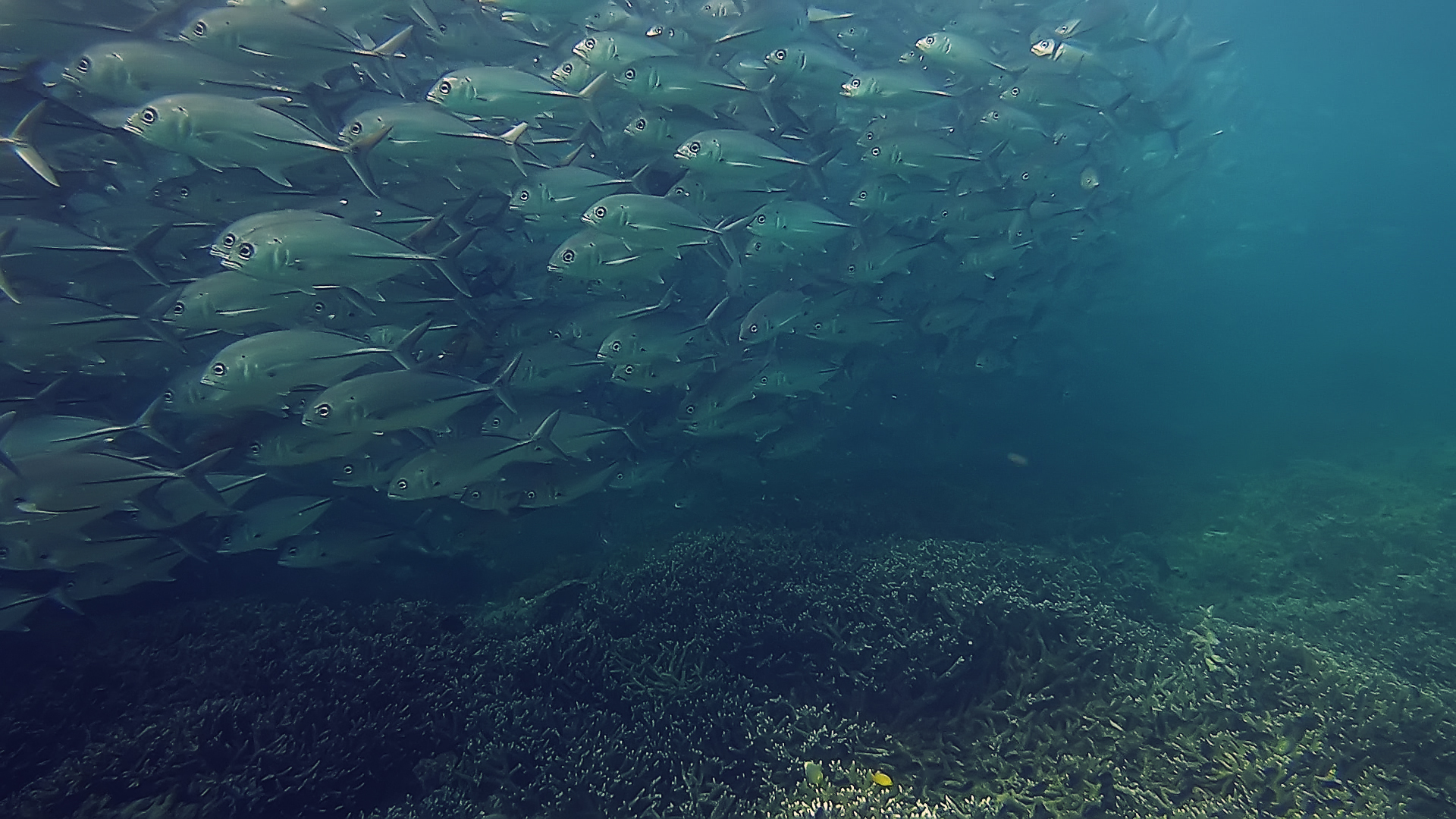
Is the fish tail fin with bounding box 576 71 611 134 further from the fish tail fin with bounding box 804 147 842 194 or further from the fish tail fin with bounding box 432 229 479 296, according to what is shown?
the fish tail fin with bounding box 804 147 842 194

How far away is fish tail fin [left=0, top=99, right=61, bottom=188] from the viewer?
371 centimetres

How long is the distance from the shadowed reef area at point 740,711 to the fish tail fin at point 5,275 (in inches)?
127


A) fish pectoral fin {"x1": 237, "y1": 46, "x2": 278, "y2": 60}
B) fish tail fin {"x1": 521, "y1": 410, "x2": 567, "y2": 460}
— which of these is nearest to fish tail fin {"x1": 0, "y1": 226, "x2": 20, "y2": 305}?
fish pectoral fin {"x1": 237, "y1": 46, "x2": 278, "y2": 60}

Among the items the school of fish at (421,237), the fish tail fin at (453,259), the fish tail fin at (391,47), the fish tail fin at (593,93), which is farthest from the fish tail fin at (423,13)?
the fish tail fin at (453,259)

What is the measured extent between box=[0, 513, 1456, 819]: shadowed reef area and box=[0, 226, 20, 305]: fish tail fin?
3.23 meters

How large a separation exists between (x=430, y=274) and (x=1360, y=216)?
4428 cm

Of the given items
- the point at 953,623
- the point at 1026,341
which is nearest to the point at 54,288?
the point at 953,623

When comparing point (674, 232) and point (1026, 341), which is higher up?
point (674, 232)

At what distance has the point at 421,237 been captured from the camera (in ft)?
15.2

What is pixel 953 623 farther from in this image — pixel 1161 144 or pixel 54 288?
pixel 1161 144

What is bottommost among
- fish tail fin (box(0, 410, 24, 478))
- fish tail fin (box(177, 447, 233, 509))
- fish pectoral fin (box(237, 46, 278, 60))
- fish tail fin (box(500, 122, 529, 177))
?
fish tail fin (box(177, 447, 233, 509))

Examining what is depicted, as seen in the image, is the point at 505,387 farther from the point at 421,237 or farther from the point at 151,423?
the point at 151,423

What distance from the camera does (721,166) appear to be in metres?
5.36

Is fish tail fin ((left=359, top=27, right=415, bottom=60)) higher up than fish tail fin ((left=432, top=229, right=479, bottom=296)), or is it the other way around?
fish tail fin ((left=359, top=27, right=415, bottom=60))
